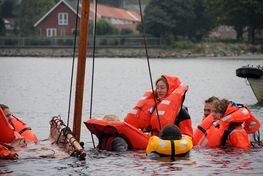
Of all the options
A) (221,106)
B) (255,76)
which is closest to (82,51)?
(221,106)

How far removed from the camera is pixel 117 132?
15.7 metres

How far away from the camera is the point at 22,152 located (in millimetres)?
15148

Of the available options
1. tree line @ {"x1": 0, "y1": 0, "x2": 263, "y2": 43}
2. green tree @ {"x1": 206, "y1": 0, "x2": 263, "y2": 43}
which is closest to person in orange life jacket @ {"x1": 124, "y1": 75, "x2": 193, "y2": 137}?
tree line @ {"x1": 0, "y1": 0, "x2": 263, "y2": 43}

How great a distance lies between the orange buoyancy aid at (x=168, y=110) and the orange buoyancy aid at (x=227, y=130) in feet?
3.09

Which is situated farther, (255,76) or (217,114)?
(255,76)

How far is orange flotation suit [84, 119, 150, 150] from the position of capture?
15.5 m

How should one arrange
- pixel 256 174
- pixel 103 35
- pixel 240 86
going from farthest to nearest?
pixel 103 35, pixel 240 86, pixel 256 174

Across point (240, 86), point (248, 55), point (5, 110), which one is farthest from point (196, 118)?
point (248, 55)

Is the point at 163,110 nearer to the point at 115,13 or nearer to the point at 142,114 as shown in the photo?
the point at 142,114

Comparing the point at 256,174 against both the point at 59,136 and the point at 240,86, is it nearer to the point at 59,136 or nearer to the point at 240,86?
the point at 59,136

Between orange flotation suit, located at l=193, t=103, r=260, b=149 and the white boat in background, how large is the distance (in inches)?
577

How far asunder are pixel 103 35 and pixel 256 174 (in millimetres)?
98131

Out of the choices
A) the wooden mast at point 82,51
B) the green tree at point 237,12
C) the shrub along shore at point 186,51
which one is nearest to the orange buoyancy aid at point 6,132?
the wooden mast at point 82,51

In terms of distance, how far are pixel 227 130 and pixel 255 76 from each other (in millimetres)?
15520
